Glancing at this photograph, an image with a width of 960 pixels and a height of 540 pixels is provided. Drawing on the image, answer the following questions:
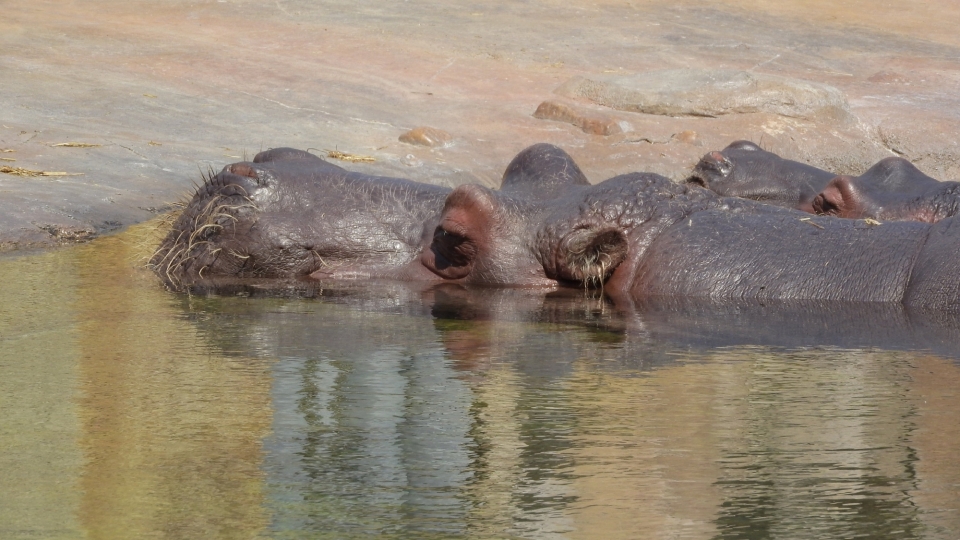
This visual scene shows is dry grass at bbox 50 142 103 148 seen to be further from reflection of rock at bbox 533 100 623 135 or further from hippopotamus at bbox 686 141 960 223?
reflection of rock at bbox 533 100 623 135

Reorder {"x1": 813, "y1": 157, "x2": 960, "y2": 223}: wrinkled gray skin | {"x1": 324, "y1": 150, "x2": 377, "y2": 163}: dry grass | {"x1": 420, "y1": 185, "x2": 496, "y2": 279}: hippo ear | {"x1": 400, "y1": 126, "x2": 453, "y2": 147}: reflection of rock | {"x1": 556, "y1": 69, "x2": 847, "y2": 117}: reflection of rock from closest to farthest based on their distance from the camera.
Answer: {"x1": 420, "y1": 185, "x2": 496, "y2": 279}: hippo ear < {"x1": 813, "y1": 157, "x2": 960, "y2": 223}: wrinkled gray skin < {"x1": 324, "y1": 150, "x2": 377, "y2": 163}: dry grass < {"x1": 400, "y1": 126, "x2": 453, "y2": 147}: reflection of rock < {"x1": 556, "y1": 69, "x2": 847, "y2": 117}: reflection of rock

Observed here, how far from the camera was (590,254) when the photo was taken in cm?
526

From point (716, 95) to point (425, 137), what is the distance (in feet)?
9.68

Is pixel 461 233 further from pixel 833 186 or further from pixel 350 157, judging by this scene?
pixel 350 157

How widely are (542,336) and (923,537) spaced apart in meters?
2.14

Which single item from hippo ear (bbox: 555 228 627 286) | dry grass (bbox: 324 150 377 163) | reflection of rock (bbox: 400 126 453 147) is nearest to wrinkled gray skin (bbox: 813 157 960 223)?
hippo ear (bbox: 555 228 627 286)

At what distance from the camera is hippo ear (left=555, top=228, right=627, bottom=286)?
518cm

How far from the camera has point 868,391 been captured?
3365 mm

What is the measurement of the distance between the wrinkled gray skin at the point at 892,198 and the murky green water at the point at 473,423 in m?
2.16

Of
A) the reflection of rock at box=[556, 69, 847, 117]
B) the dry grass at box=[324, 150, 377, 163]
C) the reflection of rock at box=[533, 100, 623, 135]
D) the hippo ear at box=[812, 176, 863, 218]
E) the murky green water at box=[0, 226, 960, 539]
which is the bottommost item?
the murky green water at box=[0, 226, 960, 539]

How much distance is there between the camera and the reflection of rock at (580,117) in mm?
10984

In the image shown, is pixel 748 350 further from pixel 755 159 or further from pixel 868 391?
pixel 755 159

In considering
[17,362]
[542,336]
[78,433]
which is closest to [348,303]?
[542,336]

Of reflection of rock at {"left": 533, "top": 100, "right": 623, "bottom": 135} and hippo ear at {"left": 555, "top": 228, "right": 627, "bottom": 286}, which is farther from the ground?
Answer: reflection of rock at {"left": 533, "top": 100, "right": 623, "bottom": 135}
